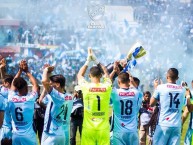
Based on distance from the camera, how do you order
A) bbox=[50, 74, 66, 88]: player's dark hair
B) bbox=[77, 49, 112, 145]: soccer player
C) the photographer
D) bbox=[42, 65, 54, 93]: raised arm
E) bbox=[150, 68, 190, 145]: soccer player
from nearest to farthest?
bbox=[42, 65, 54, 93]: raised arm < bbox=[50, 74, 66, 88]: player's dark hair < bbox=[77, 49, 112, 145]: soccer player < bbox=[150, 68, 190, 145]: soccer player < the photographer

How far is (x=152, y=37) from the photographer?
3869cm

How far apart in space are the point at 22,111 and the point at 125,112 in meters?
1.86

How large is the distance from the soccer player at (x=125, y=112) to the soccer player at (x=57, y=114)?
842 mm

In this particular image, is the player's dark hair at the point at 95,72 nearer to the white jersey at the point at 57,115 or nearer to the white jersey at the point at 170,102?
the white jersey at the point at 57,115

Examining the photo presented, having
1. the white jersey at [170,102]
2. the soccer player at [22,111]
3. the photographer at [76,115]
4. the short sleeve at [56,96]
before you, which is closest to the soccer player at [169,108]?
the white jersey at [170,102]

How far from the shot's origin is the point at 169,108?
9844 millimetres

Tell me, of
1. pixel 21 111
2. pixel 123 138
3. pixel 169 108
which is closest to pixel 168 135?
pixel 169 108

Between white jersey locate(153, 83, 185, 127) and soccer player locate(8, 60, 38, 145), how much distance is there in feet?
7.71

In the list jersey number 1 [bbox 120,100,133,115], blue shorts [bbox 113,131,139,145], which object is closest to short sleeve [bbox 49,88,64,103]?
jersey number 1 [bbox 120,100,133,115]

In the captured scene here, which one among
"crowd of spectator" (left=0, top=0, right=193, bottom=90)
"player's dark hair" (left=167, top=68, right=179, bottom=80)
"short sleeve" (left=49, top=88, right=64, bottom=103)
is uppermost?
"crowd of spectator" (left=0, top=0, right=193, bottom=90)

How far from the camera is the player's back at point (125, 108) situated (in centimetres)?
938

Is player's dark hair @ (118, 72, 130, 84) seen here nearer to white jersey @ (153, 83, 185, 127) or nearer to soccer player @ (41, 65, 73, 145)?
white jersey @ (153, 83, 185, 127)

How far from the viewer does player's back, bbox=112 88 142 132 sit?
938 cm

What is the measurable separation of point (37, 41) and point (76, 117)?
2326 cm
